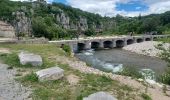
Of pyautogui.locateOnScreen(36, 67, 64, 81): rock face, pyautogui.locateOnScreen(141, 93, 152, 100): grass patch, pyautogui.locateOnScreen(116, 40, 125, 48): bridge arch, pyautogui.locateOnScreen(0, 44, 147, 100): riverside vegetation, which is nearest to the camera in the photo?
pyautogui.locateOnScreen(0, 44, 147, 100): riverside vegetation

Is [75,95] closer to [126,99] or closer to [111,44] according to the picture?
[126,99]

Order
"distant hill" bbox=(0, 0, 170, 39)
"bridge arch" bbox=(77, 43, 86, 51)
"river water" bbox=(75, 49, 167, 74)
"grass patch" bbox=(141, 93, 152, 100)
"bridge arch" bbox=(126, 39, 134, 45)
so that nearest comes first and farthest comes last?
"grass patch" bbox=(141, 93, 152, 100) → "river water" bbox=(75, 49, 167, 74) → "bridge arch" bbox=(77, 43, 86, 51) → "distant hill" bbox=(0, 0, 170, 39) → "bridge arch" bbox=(126, 39, 134, 45)

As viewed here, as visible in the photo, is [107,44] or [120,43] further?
[120,43]

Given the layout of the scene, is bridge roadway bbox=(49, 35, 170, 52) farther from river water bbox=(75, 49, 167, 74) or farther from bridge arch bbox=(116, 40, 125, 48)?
river water bbox=(75, 49, 167, 74)

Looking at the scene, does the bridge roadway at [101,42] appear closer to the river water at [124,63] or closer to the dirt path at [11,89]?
the river water at [124,63]

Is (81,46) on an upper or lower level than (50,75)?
lower

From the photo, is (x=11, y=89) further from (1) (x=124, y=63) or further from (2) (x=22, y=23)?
(2) (x=22, y=23)

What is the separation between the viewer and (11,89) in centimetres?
1944

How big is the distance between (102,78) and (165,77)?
8246mm

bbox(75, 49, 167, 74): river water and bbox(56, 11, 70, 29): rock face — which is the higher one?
bbox(56, 11, 70, 29): rock face

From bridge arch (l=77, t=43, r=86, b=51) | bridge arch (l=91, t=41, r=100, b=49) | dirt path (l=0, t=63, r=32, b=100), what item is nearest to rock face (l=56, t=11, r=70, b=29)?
bridge arch (l=91, t=41, r=100, b=49)

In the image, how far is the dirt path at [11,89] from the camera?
17.9 m

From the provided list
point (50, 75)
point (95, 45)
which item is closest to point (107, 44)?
point (95, 45)

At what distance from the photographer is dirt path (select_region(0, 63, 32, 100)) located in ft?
58.7
